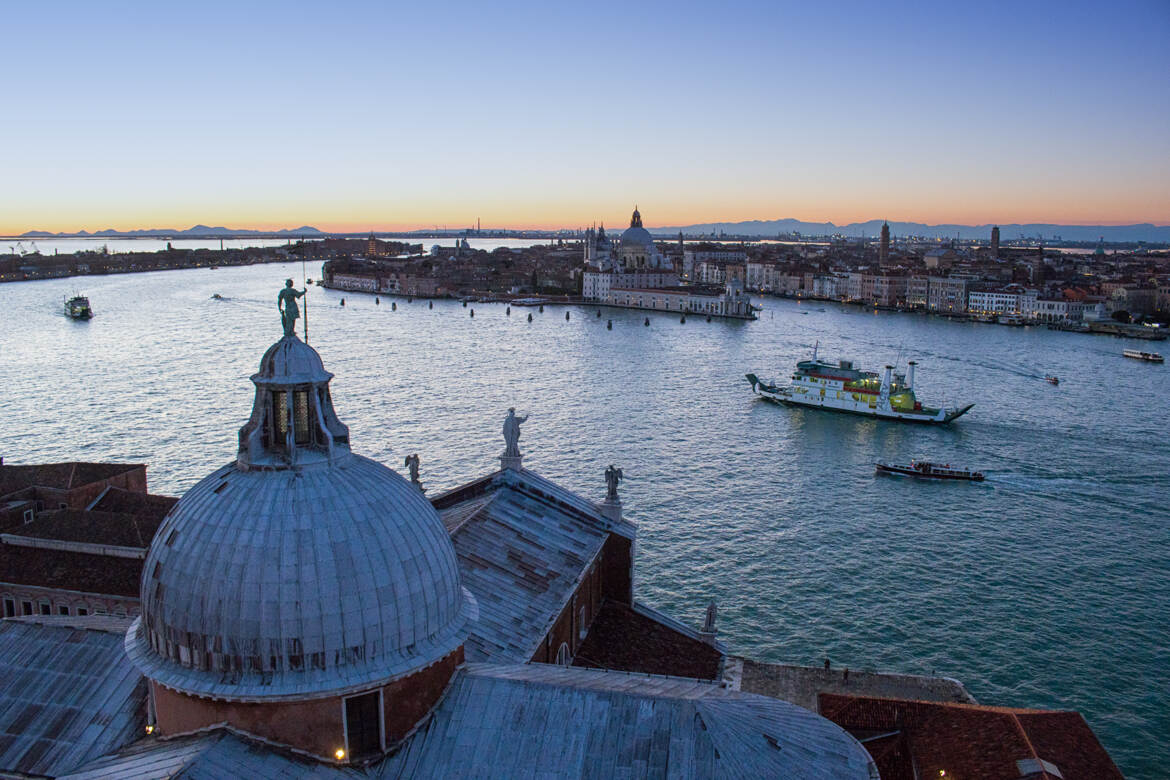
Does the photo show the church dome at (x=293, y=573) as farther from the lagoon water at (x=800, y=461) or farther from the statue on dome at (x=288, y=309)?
the lagoon water at (x=800, y=461)

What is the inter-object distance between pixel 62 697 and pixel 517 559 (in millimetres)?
5433

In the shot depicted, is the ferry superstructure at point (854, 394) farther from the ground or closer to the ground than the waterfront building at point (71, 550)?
closer to the ground

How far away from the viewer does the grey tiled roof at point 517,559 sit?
34.1 feet

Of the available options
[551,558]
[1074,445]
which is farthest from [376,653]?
[1074,445]

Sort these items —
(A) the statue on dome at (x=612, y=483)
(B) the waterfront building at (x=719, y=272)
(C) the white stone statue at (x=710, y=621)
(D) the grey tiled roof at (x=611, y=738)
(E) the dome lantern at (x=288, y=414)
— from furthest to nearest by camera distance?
(B) the waterfront building at (x=719, y=272) → (C) the white stone statue at (x=710, y=621) → (A) the statue on dome at (x=612, y=483) → (E) the dome lantern at (x=288, y=414) → (D) the grey tiled roof at (x=611, y=738)

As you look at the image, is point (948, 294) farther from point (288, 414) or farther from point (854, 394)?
point (288, 414)

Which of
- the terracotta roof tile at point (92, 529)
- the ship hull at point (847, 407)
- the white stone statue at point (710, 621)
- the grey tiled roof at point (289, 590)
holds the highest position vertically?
the grey tiled roof at point (289, 590)

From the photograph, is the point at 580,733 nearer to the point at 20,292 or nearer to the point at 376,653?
the point at 376,653

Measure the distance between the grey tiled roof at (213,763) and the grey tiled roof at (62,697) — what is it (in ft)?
3.27

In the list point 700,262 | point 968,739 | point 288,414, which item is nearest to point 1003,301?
point 700,262

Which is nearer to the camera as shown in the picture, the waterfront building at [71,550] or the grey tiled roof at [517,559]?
the grey tiled roof at [517,559]

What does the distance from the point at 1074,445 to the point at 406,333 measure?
5079 centimetres

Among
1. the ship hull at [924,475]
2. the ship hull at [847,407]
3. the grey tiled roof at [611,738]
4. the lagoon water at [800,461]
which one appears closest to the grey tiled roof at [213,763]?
the grey tiled roof at [611,738]

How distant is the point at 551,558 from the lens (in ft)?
41.2
